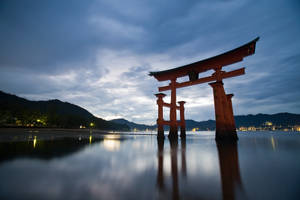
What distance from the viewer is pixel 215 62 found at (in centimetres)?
1263

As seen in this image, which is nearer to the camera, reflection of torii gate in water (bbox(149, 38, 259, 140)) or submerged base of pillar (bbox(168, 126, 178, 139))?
reflection of torii gate in water (bbox(149, 38, 259, 140))

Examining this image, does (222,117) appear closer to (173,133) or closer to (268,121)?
(173,133)

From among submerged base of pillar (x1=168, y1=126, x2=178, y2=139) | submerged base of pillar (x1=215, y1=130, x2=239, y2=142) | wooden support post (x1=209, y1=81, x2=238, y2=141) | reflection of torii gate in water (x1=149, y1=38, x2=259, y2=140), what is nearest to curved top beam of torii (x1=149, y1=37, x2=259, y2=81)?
reflection of torii gate in water (x1=149, y1=38, x2=259, y2=140)

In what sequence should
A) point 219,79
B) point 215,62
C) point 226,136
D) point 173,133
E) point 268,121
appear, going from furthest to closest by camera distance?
point 268,121
point 173,133
point 215,62
point 219,79
point 226,136

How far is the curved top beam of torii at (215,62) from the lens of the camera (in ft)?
35.9

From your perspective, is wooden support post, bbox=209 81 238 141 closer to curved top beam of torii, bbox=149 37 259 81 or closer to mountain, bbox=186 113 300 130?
curved top beam of torii, bbox=149 37 259 81

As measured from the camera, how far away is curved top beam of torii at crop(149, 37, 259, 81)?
1095 centimetres

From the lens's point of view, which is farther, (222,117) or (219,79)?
(219,79)

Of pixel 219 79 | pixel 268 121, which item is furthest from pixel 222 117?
pixel 268 121

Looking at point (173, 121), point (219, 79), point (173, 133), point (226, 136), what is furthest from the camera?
point (173, 121)

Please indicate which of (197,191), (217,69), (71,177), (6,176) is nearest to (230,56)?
(217,69)

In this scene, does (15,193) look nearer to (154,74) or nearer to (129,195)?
(129,195)

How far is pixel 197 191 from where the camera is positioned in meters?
1.83

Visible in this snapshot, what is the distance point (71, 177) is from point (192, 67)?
45.9 ft
